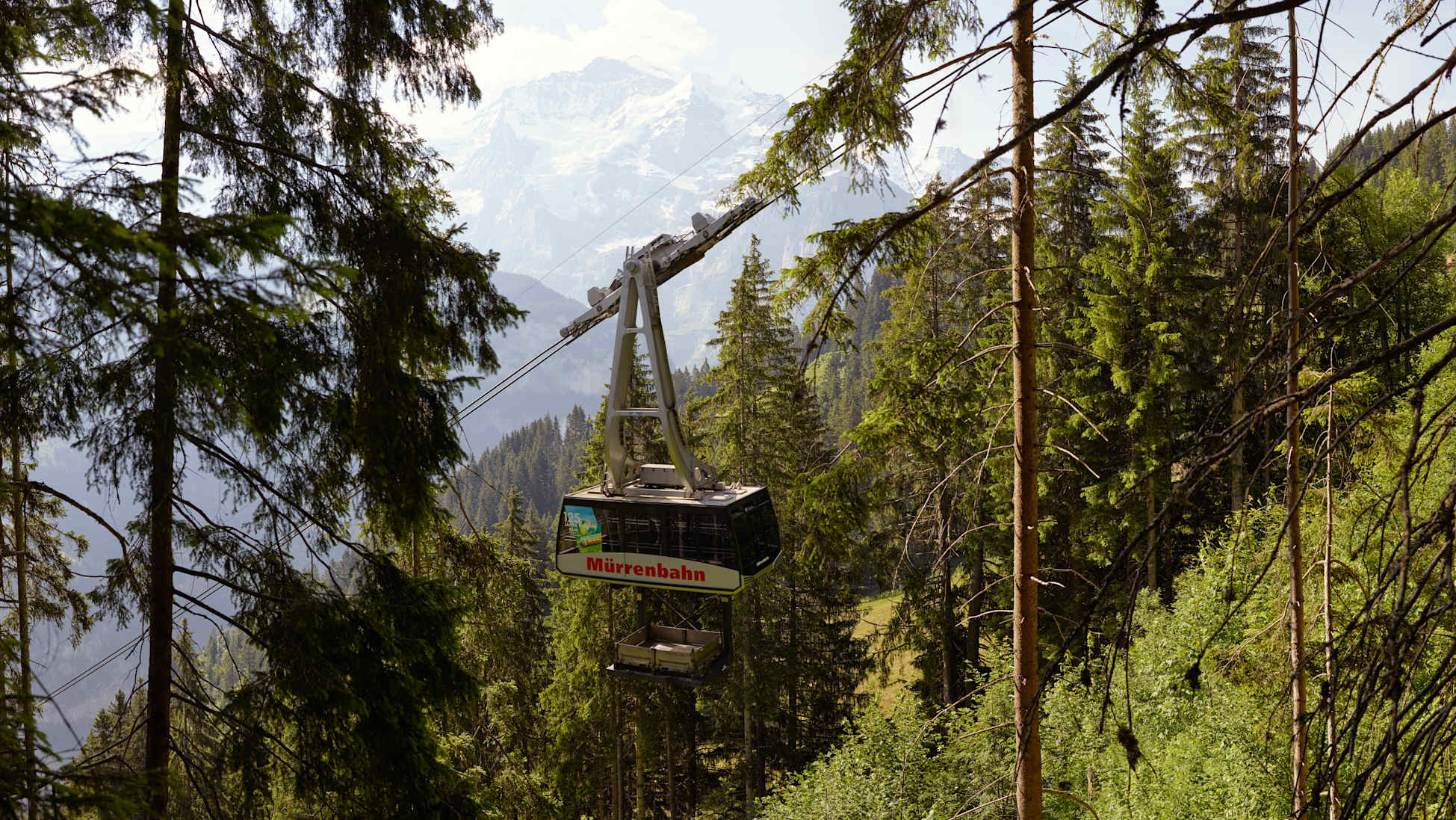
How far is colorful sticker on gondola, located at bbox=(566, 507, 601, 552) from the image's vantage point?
10969mm

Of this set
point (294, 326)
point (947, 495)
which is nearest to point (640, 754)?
point (947, 495)

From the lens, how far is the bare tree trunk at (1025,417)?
5695 mm

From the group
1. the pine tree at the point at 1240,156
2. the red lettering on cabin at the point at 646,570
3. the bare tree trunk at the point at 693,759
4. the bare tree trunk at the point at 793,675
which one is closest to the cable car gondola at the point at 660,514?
the red lettering on cabin at the point at 646,570

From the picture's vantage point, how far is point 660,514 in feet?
34.4

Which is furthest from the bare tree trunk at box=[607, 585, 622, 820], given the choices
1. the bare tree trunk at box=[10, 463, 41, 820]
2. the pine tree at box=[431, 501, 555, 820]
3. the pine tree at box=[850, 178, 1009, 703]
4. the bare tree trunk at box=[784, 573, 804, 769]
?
the bare tree trunk at box=[10, 463, 41, 820]

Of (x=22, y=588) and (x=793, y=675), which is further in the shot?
(x=793, y=675)

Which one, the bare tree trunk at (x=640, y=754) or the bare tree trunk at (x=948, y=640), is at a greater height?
the bare tree trunk at (x=948, y=640)

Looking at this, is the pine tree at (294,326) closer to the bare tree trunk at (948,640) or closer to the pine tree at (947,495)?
the pine tree at (947,495)

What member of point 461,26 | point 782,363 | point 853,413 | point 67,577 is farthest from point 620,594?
point 853,413

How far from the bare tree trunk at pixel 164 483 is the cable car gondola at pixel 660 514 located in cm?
526

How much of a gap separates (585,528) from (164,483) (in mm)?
6157

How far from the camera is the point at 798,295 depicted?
577cm

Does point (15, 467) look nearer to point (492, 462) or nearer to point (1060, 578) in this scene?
point (1060, 578)

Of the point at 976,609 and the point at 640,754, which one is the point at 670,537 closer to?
the point at 640,754
